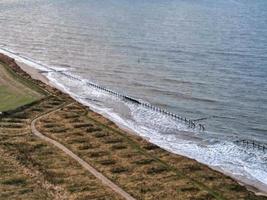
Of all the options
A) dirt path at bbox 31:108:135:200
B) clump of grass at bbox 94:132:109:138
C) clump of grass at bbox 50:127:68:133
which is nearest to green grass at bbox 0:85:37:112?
dirt path at bbox 31:108:135:200

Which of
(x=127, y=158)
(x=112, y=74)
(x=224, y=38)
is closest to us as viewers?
(x=127, y=158)

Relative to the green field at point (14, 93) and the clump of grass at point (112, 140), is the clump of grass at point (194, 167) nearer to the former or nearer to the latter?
the clump of grass at point (112, 140)

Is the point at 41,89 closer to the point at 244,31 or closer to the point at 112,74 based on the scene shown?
the point at 112,74

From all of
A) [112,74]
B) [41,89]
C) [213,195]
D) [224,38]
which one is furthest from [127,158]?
[224,38]

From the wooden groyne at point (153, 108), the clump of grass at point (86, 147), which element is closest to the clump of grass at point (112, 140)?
the clump of grass at point (86, 147)

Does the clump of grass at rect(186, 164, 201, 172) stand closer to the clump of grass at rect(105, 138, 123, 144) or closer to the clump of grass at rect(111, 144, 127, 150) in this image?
the clump of grass at rect(111, 144, 127, 150)

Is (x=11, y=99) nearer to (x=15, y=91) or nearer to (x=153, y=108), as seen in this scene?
(x=15, y=91)
